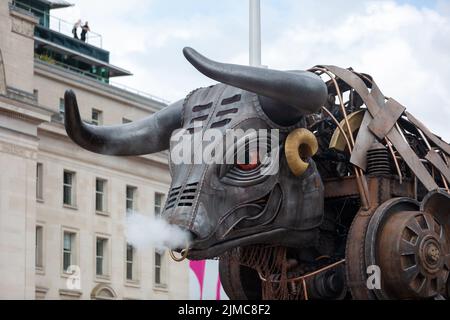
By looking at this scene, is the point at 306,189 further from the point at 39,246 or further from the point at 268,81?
the point at 39,246

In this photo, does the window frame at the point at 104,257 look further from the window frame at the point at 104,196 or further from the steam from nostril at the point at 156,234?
the steam from nostril at the point at 156,234

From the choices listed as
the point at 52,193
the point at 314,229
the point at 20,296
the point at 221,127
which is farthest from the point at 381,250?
the point at 52,193

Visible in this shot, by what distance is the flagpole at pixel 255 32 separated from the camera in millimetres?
17266

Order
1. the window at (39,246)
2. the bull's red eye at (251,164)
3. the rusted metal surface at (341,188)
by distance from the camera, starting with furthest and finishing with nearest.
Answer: the window at (39,246)
the rusted metal surface at (341,188)
the bull's red eye at (251,164)

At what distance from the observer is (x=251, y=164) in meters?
14.7

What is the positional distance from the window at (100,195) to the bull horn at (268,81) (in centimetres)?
5660

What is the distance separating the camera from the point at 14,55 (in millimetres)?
62969

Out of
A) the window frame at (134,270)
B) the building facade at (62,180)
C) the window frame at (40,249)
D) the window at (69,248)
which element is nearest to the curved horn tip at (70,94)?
the building facade at (62,180)

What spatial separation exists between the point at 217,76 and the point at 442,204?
122 inches

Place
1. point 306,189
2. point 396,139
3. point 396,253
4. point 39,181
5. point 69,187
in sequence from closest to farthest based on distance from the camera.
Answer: point 396,253
point 306,189
point 396,139
point 39,181
point 69,187

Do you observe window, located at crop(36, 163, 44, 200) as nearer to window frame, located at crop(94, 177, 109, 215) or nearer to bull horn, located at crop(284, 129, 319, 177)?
window frame, located at crop(94, 177, 109, 215)

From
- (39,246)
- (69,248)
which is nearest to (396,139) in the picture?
(39,246)

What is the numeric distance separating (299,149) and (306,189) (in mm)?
456

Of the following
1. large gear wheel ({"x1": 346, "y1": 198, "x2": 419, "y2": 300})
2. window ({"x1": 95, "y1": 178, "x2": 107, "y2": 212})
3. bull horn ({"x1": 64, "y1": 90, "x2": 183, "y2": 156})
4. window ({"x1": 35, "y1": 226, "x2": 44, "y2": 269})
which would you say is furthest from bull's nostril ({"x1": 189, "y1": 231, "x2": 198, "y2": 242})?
window ({"x1": 95, "y1": 178, "x2": 107, "y2": 212})
